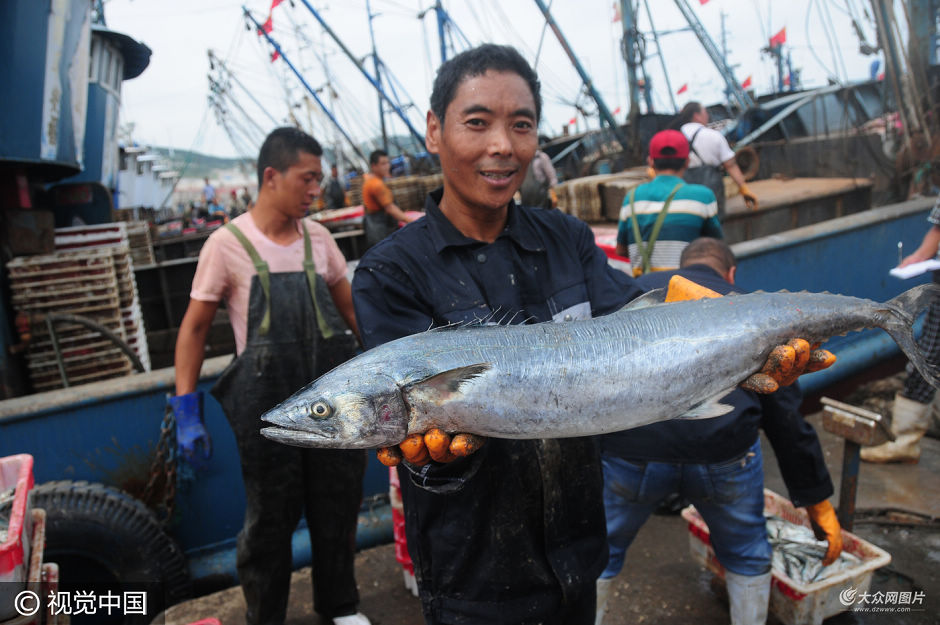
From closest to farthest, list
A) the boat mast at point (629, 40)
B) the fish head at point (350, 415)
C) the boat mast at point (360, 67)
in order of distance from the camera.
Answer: the fish head at point (350, 415)
the boat mast at point (629, 40)
the boat mast at point (360, 67)

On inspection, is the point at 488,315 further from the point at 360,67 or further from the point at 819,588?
the point at 360,67

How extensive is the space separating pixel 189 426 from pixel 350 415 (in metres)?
1.99

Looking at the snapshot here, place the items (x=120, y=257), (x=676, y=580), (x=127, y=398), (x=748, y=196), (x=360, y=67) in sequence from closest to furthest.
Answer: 1. (x=676, y=580)
2. (x=127, y=398)
3. (x=120, y=257)
4. (x=748, y=196)
5. (x=360, y=67)

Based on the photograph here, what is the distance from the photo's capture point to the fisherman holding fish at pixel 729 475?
259 cm

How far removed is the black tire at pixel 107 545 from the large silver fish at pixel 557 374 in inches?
97.6

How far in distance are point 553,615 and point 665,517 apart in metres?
2.65

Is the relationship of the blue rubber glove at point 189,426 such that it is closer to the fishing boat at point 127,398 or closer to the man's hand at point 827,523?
the fishing boat at point 127,398

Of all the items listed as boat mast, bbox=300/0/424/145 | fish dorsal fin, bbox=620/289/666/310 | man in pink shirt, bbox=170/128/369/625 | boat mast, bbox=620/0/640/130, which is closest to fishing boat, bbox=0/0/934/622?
man in pink shirt, bbox=170/128/369/625

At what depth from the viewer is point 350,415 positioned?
1502 millimetres

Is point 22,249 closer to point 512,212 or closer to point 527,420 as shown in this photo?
point 512,212

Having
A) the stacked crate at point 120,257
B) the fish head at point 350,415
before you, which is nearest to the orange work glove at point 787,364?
the fish head at point 350,415

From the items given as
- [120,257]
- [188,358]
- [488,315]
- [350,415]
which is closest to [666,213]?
[488,315]

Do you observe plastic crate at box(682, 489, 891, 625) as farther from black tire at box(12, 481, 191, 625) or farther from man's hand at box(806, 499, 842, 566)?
black tire at box(12, 481, 191, 625)

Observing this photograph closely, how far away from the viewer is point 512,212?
2004 mm
